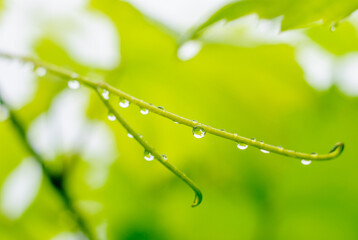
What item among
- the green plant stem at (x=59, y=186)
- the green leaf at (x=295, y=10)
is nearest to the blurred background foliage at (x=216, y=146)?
the green plant stem at (x=59, y=186)

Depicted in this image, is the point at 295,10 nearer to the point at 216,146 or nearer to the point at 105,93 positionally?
the point at 105,93

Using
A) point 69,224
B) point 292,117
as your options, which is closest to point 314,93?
point 292,117

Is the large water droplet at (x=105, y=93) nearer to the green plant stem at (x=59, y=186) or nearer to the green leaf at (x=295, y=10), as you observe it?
the green leaf at (x=295, y=10)

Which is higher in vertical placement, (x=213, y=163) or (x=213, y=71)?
(x=213, y=71)

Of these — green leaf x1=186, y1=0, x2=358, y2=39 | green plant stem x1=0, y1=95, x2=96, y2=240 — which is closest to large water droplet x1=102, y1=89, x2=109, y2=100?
green leaf x1=186, y1=0, x2=358, y2=39

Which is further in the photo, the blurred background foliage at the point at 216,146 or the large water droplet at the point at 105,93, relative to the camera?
the blurred background foliage at the point at 216,146

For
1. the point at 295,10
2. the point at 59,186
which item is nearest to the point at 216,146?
the point at 59,186

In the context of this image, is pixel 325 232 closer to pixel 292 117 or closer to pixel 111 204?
pixel 292 117

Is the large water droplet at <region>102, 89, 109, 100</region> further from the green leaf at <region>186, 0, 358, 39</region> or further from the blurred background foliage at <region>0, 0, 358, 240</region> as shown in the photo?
the blurred background foliage at <region>0, 0, 358, 240</region>
